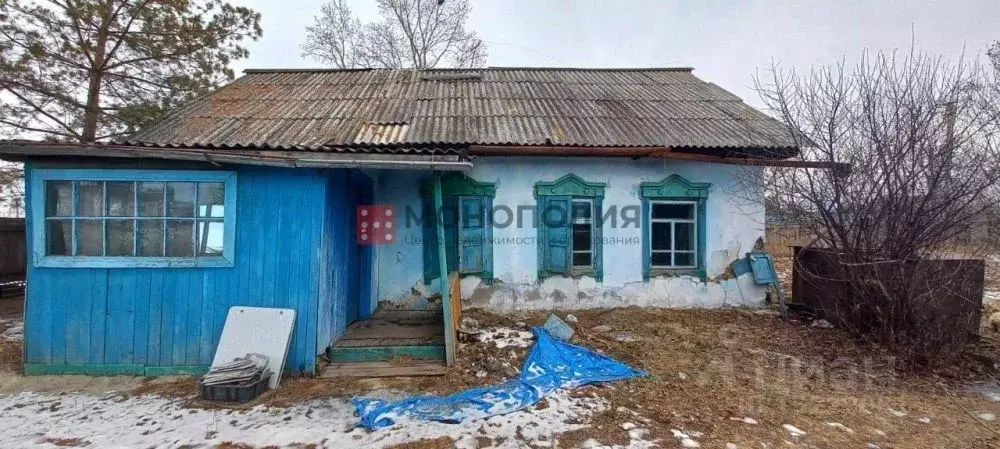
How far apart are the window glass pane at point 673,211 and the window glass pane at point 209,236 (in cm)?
557

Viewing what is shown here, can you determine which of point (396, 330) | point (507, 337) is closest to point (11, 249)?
point (396, 330)

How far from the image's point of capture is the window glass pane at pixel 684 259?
21.3 ft

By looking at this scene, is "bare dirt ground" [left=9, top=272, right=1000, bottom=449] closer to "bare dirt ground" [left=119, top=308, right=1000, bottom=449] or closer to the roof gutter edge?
"bare dirt ground" [left=119, top=308, right=1000, bottom=449]

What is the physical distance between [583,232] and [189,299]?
4865mm

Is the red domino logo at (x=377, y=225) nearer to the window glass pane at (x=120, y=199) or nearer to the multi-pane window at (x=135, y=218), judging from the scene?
the multi-pane window at (x=135, y=218)

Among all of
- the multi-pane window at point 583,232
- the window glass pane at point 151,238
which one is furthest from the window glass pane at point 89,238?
the multi-pane window at point 583,232

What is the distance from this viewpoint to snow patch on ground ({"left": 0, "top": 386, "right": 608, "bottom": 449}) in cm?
297

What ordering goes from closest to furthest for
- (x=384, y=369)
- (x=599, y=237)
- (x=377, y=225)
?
(x=384, y=369) < (x=377, y=225) < (x=599, y=237)

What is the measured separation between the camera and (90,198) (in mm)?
4117

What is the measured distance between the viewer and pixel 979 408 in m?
3.41

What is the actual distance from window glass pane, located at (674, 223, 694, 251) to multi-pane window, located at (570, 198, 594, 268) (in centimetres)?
135

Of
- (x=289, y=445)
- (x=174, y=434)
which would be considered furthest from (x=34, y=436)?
(x=289, y=445)

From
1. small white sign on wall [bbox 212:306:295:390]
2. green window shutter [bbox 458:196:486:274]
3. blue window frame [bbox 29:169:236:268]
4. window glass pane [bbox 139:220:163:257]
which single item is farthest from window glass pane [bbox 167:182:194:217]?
green window shutter [bbox 458:196:486:274]

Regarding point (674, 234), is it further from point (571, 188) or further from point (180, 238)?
point (180, 238)
